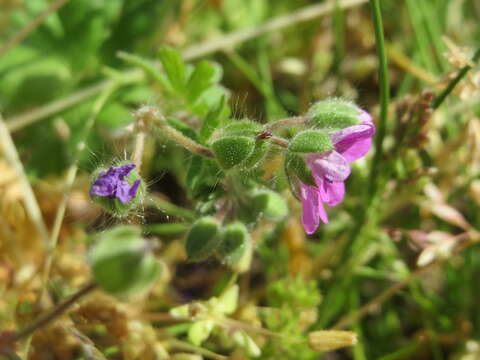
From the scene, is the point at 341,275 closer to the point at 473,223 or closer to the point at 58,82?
the point at 473,223

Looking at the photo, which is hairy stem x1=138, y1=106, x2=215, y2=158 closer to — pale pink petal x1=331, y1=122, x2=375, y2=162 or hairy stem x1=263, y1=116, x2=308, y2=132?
hairy stem x1=263, y1=116, x2=308, y2=132

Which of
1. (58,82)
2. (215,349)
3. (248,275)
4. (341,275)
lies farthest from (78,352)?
(58,82)

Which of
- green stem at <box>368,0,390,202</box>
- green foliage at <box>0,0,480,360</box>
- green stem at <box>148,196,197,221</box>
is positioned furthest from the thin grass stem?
green stem at <box>368,0,390,202</box>

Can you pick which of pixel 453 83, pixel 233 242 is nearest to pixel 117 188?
pixel 233 242

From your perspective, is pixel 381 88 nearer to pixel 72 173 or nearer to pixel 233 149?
pixel 233 149

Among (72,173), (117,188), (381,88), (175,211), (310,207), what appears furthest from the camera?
(175,211)

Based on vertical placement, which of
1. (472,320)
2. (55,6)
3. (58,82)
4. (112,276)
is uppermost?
(55,6)
